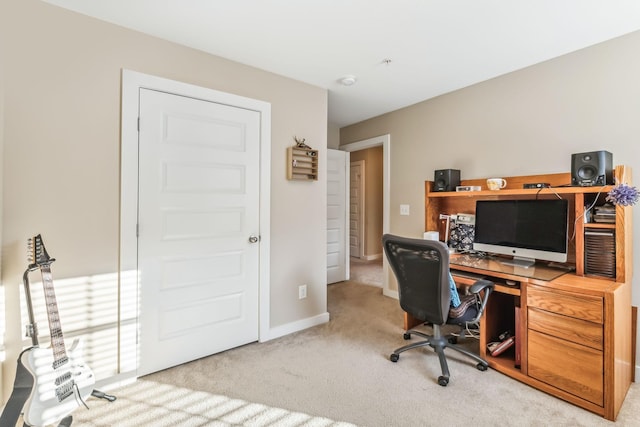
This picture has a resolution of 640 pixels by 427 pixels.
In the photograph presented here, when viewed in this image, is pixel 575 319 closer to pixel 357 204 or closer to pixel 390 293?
pixel 390 293

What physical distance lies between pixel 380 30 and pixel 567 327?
2.22 meters

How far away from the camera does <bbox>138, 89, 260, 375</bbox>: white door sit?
2.07 meters

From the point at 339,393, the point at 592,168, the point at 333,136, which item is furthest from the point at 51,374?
the point at 333,136

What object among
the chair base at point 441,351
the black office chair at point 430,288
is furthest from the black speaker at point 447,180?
the chair base at point 441,351

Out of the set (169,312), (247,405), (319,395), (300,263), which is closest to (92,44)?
(169,312)

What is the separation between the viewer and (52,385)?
4.64ft

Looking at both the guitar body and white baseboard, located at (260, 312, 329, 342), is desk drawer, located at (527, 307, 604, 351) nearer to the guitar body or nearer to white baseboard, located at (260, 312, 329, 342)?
white baseboard, located at (260, 312, 329, 342)

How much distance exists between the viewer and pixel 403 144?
3.62 metres

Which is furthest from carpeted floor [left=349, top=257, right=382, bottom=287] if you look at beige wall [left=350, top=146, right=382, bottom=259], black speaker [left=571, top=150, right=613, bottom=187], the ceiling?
the ceiling

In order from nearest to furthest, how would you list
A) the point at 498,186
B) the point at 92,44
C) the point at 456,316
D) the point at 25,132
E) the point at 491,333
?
the point at 25,132, the point at 92,44, the point at 456,316, the point at 491,333, the point at 498,186

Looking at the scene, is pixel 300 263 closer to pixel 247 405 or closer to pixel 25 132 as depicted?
pixel 247 405

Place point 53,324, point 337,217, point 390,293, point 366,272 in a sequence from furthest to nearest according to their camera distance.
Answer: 1. point 366,272
2. point 337,217
3. point 390,293
4. point 53,324

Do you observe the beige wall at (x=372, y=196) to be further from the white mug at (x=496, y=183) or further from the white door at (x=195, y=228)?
the white door at (x=195, y=228)

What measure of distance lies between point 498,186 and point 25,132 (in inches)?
132
